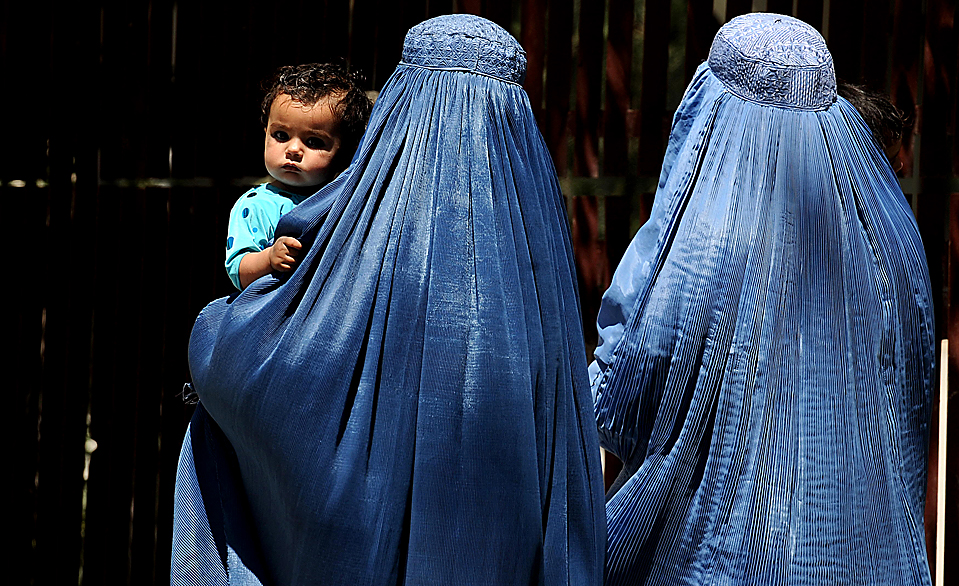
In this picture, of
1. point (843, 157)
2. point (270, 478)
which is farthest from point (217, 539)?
point (843, 157)

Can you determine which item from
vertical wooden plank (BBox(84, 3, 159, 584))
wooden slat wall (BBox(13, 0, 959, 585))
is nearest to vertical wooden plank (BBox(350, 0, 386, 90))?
wooden slat wall (BBox(13, 0, 959, 585))

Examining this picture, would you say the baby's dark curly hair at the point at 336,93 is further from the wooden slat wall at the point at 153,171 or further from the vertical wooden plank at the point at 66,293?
the vertical wooden plank at the point at 66,293

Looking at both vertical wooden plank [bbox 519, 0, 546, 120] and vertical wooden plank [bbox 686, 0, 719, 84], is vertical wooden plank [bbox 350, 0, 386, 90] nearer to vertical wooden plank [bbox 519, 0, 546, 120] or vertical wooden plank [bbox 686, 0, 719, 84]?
vertical wooden plank [bbox 519, 0, 546, 120]

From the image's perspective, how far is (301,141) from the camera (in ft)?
6.41

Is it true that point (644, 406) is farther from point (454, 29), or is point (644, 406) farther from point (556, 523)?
point (454, 29)

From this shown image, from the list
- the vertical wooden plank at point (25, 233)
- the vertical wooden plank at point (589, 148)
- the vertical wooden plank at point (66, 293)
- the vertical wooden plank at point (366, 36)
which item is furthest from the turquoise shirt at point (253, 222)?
the vertical wooden plank at point (25, 233)

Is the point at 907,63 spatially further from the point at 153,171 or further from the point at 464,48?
the point at 153,171

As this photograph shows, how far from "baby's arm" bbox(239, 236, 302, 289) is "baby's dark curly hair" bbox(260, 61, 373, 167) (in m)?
0.29

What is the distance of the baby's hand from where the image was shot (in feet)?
5.59

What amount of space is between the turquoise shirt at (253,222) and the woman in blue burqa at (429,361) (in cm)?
19

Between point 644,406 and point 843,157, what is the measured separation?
55 centimetres

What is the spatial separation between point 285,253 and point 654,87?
1406 mm

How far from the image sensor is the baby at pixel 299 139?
193cm

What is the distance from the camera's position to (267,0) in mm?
3299
